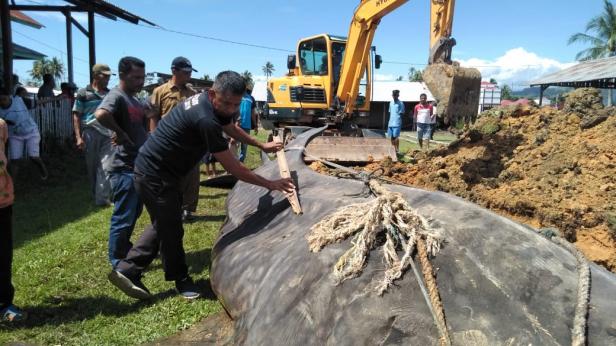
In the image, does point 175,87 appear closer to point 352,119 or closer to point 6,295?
point 6,295

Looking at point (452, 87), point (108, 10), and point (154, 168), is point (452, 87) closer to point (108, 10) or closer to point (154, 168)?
point (154, 168)

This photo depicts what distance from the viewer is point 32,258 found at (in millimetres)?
4547

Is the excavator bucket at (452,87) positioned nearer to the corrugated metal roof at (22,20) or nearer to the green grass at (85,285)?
the green grass at (85,285)

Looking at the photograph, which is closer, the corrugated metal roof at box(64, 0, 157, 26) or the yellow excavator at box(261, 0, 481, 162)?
the yellow excavator at box(261, 0, 481, 162)

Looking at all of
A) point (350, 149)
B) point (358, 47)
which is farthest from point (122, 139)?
point (358, 47)

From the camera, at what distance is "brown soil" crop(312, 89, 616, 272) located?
12.0 feet

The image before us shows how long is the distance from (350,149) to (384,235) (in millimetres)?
5448

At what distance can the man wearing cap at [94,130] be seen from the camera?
5160 millimetres

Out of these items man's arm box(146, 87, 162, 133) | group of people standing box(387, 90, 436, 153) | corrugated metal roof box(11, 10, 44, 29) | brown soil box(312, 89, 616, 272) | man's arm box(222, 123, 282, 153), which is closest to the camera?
brown soil box(312, 89, 616, 272)

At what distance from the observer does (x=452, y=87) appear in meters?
6.66

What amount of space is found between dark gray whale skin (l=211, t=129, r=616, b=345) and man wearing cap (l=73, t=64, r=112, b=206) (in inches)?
124

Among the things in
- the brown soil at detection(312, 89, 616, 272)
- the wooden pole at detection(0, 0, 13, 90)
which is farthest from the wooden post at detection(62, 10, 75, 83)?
the brown soil at detection(312, 89, 616, 272)

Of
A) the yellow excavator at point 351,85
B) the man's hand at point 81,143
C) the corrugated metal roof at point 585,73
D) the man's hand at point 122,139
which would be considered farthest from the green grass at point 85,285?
the corrugated metal roof at point 585,73

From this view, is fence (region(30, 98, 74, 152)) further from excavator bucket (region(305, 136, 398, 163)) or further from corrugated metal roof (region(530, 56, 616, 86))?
corrugated metal roof (region(530, 56, 616, 86))
